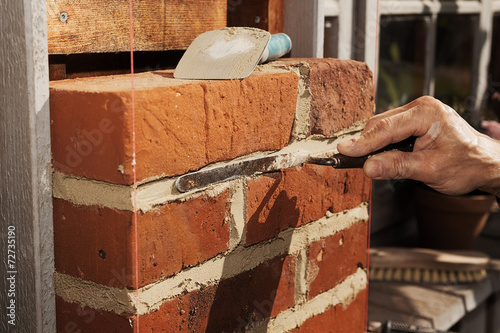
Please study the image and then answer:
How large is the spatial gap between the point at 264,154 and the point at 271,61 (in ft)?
0.49

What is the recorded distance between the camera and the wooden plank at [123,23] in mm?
649

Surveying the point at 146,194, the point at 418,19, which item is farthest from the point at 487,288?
the point at 146,194

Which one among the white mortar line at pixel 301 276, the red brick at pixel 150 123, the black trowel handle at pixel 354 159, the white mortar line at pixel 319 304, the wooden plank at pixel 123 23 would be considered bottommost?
the white mortar line at pixel 319 304

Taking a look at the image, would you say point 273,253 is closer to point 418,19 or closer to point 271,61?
point 271,61

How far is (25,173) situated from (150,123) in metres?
0.13

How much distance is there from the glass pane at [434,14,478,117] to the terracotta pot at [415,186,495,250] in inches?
13.8

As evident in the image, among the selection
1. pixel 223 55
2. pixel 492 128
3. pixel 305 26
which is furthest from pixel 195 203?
pixel 492 128

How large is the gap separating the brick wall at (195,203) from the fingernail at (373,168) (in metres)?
0.06

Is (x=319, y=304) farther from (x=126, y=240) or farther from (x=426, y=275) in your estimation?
(x=426, y=275)

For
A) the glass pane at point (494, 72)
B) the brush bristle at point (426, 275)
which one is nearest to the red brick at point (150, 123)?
the brush bristle at point (426, 275)

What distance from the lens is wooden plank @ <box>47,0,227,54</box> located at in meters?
0.65

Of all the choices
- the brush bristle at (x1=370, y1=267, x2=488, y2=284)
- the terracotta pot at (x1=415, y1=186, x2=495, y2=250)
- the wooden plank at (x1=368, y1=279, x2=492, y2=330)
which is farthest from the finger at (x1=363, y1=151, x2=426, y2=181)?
the terracotta pot at (x1=415, y1=186, x2=495, y2=250)

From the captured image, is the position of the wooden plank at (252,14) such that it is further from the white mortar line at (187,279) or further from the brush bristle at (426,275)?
the brush bristle at (426,275)

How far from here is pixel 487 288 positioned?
1.81m
